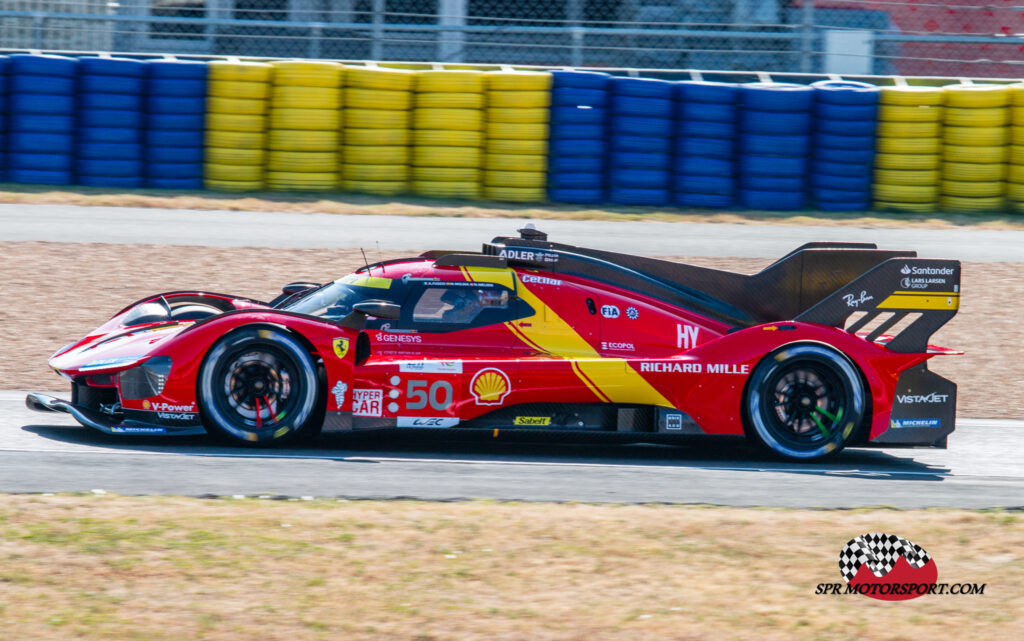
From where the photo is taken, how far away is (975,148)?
51.1 feet

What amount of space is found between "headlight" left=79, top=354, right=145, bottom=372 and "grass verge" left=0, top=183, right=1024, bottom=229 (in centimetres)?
750

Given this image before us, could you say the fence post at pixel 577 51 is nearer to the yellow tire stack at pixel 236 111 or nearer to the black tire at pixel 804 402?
the yellow tire stack at pixel 236 111

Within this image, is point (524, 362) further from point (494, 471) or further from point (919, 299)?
point (919, 299)

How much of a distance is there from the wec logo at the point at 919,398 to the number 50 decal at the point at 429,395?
3.09 m

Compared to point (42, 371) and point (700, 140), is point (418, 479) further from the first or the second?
point (700, 140)

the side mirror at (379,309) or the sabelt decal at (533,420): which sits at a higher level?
the side mirror at (379,309)

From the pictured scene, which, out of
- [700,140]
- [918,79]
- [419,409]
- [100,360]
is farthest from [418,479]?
[918,79]

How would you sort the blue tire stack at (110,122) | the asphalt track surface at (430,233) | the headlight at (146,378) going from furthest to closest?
the blue tire stack at (110,122), the asphalt track surface at (430,233), the headlight at (146,378)

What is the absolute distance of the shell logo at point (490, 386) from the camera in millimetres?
7980

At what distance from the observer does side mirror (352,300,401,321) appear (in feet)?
26.0

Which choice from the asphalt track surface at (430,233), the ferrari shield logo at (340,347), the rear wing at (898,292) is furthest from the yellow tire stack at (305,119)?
the rear wing at (898,292)

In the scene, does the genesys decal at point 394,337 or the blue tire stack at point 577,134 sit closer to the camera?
the genesys decal at point 394,337

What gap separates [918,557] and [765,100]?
10.3 m

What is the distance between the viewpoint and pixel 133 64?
1515 cm
